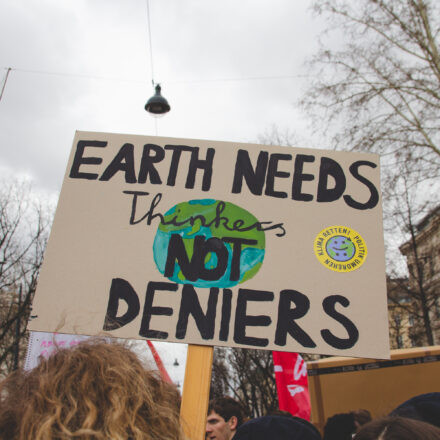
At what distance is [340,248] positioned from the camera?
93.6 inches

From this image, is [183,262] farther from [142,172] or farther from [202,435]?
[202,435]

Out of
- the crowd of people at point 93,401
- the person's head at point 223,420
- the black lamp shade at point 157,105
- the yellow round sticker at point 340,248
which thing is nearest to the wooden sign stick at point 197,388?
the yellow round sticker at point 340,248

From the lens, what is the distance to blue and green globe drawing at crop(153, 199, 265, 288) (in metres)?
2.31

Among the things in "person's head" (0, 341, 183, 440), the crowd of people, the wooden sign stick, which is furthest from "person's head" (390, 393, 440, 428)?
"person's head" (0, 341, 183, 440)

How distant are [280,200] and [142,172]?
79 cm

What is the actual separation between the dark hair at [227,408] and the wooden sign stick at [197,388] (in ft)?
6.06

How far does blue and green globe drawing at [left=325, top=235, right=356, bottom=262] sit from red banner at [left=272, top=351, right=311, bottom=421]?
11.3ft

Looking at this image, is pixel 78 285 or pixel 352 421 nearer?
pixel 78 285

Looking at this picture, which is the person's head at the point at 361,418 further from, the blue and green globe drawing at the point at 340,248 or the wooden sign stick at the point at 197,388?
the wooden sign stick at the point at 197,388

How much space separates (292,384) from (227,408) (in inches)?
77.2

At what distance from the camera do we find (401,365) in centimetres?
582

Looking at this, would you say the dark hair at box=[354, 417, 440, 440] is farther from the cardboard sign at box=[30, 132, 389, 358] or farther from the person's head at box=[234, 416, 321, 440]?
the cardboard sign at box=[30, 132, 389, 358]

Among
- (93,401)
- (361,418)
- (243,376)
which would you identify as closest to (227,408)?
(361,418)

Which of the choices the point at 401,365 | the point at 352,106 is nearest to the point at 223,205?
the point at 401,365
